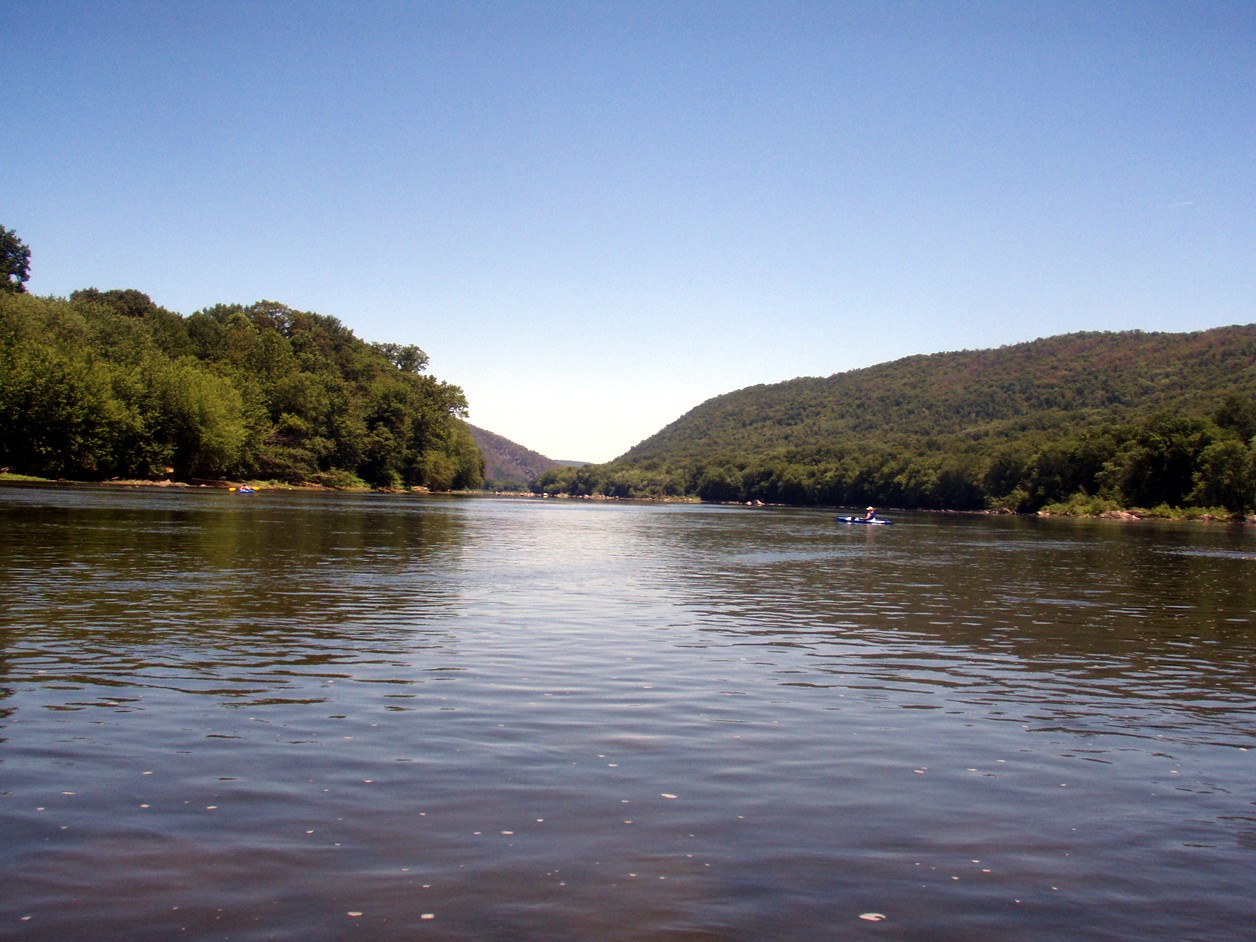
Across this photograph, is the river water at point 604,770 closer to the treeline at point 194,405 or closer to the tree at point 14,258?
the treeline at point 194,405

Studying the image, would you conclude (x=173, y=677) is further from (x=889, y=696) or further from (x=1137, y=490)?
(x=1137, y=490)

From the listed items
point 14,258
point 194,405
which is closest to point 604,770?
point 194,405

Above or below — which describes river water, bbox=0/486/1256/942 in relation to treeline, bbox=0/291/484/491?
below

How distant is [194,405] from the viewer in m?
125

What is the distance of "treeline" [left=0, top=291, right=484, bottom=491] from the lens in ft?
362

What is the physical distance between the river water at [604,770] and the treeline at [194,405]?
3665 inches

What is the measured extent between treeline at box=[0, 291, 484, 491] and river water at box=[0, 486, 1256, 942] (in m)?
93.1

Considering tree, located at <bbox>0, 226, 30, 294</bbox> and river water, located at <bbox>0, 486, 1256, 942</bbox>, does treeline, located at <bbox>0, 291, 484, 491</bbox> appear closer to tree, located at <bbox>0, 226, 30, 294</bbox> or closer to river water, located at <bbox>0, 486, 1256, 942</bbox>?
tree, located at <bbox>0, 226, 30, 294</bbox>

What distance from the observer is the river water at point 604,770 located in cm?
834

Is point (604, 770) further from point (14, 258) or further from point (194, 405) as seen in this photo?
point (14, 258)

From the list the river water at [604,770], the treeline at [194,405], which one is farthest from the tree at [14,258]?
the river water at [604,770]

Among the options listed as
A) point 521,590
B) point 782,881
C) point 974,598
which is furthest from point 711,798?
point 974,598

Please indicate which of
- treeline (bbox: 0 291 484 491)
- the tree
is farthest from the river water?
the tree

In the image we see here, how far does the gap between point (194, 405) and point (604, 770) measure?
12564 cm
